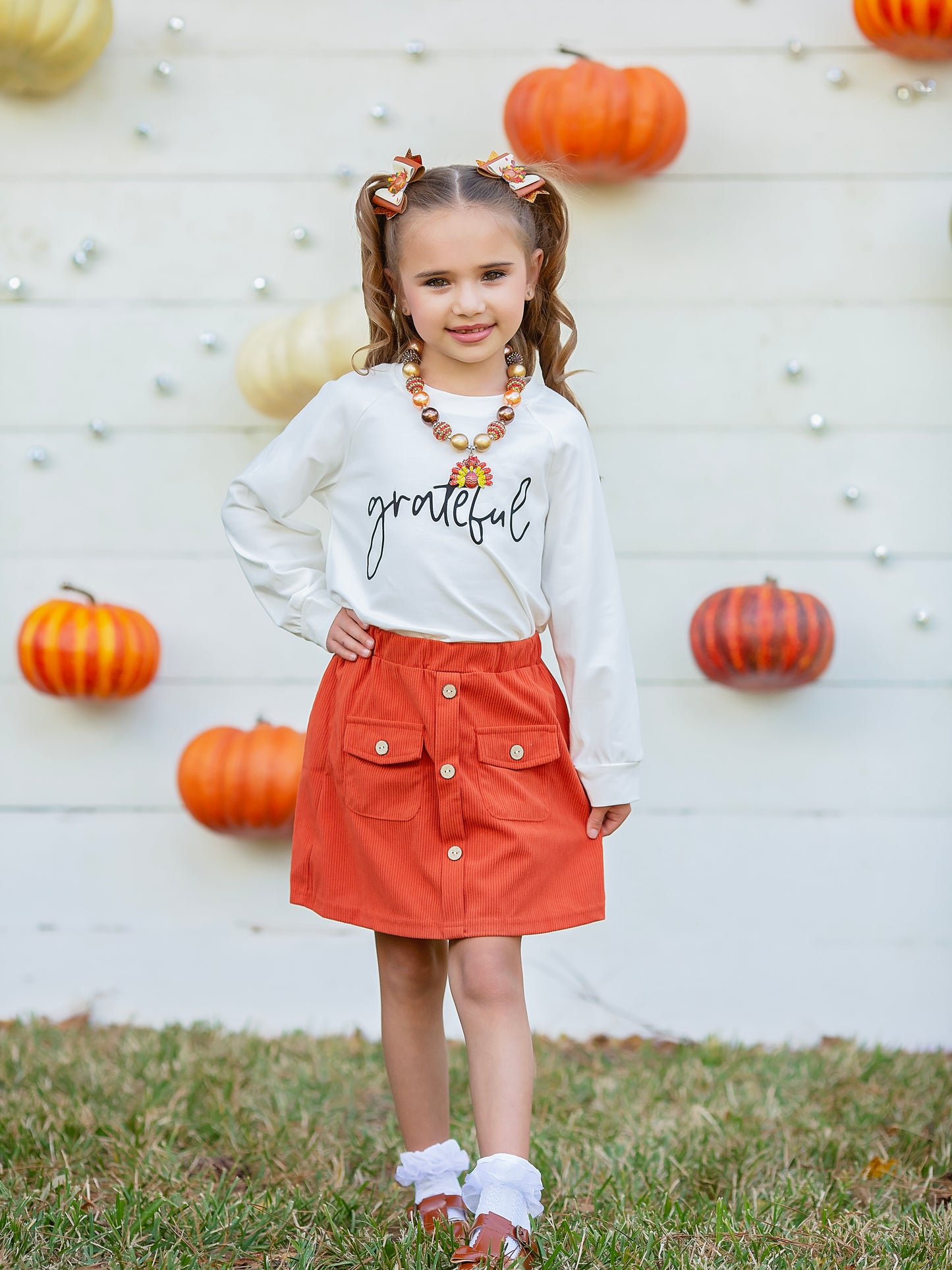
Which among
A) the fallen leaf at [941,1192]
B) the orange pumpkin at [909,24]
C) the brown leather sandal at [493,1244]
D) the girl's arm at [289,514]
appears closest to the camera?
the brown leather sandal at [493,1244]

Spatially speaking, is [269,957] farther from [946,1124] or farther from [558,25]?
[558,25]

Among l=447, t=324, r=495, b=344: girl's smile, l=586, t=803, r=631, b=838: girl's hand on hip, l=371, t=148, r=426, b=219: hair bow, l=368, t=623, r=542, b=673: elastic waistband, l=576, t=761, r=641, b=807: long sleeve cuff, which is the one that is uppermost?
l=371, t=148, r=426, b=219: hair bow

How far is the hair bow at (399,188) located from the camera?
65.1 inches

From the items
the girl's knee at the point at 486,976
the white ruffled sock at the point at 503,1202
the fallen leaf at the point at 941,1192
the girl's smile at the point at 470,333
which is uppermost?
the girl's smile at the point at 470,333

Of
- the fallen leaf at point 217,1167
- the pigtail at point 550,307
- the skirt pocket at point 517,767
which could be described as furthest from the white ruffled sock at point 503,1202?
the pigtail at point 550,307

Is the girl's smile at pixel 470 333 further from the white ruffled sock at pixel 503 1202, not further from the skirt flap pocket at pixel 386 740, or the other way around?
the white ruffled sock at pixel 503 1202

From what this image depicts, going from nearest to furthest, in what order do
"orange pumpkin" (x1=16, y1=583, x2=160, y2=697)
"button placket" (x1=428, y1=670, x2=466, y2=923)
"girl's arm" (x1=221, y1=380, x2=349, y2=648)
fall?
"button placket" (x1=428, y1=670, x2=466, y2=923) < "girl's arm" (x1=221, y1=380, x2=349, y2=648) < "orange pumpkin" (x1=16, y1=583, x2=160, y2=697)

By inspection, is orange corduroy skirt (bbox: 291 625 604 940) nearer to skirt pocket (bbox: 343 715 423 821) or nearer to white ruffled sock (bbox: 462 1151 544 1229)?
skirt pocket (bbox: 343 715 423 821)

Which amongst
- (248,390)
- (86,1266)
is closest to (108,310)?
(248,390)

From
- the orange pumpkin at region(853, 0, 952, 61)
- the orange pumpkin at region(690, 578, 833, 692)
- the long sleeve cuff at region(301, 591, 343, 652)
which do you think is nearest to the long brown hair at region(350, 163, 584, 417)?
the long sleeve cuff at region(301, 591, 343, 652)

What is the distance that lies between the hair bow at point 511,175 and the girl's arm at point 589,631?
299mm

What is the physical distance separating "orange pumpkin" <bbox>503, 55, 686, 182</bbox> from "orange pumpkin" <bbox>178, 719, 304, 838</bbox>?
1291 millimetres

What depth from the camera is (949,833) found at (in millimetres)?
2799

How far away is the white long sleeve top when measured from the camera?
1.63 metres
